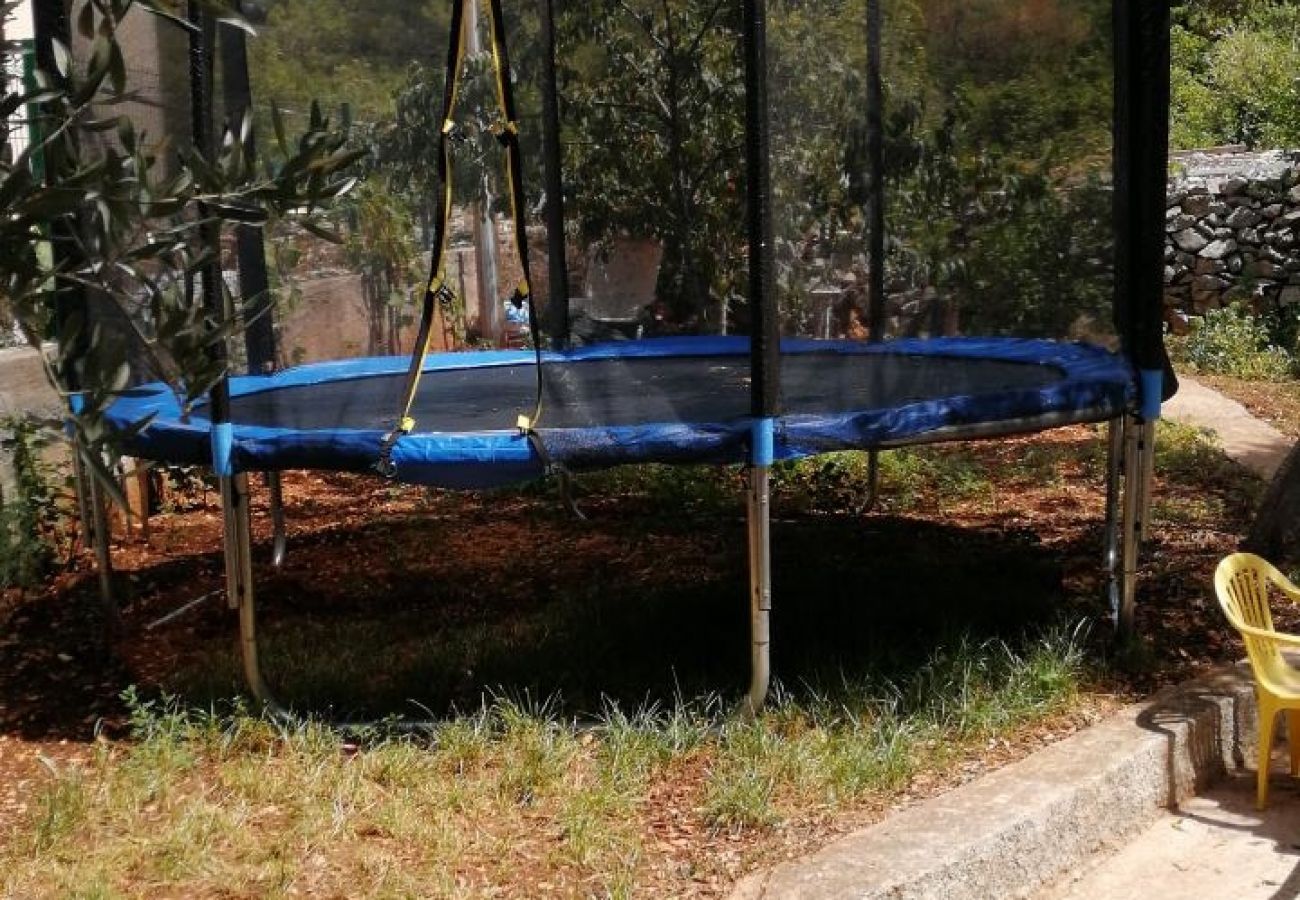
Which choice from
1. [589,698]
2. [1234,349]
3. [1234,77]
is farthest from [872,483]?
[1234,77]

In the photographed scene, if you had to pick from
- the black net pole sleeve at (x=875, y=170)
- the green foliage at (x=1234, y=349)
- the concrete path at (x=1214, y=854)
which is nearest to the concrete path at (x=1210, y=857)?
the concrete path at (x=1214, y=854)

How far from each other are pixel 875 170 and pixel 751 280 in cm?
134

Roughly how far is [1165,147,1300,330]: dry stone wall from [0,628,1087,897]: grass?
6653 mm

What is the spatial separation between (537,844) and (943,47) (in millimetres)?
2611

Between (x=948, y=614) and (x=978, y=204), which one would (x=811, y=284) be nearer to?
(x=978, y=204)

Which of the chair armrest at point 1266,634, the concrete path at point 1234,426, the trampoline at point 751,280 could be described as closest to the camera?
the chair armrest at point 1266,634

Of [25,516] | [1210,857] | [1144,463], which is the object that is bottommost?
[1210,857]

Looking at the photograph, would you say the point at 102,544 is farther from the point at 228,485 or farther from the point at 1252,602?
the point at 1252,602

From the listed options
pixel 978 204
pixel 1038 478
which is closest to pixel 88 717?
pixel 978 204

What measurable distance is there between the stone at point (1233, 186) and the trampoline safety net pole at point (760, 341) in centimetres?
746

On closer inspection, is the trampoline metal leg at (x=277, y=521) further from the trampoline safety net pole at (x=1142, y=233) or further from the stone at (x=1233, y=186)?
the stone at (x=1233, y=186)

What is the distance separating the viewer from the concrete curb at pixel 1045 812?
290cm

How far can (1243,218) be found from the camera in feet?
32.9

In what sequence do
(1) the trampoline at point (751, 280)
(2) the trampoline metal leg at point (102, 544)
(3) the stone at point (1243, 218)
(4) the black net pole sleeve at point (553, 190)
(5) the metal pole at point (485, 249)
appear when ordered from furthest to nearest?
(3) the stone at point (1243, 218), (4) the black net pole sleeve at point (553, 190), (5) the metal pole at point (485, 249), (2) the trampoline metal leg at point (102, 544), (1) the trampoline at point (751, 280)
